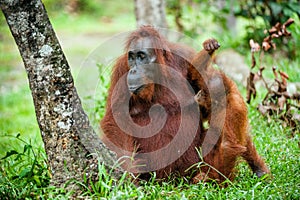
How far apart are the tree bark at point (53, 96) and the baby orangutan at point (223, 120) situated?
0.80m

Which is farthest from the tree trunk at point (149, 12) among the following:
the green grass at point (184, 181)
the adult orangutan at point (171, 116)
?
the adult orangutan at point (171, 116)

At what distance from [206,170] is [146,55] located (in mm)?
981

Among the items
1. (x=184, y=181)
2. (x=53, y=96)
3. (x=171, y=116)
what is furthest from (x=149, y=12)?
(x=53, y=96)

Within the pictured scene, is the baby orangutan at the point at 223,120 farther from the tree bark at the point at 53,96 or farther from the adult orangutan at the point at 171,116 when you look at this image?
the tree bark at the point at 53,96

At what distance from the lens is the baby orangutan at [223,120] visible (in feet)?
11.3

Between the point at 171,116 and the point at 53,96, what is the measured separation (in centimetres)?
105

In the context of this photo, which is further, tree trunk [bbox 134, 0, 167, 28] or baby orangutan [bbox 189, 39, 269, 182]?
tree trunk [bbox 134, 0, 167, 28]

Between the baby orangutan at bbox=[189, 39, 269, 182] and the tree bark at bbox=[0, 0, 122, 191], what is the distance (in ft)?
2.63

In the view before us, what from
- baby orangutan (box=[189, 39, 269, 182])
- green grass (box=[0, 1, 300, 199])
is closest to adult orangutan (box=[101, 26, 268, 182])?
baby orangutan (box=[189, 39, 269, 182])

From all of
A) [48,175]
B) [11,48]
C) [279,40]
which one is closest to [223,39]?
[279,40]

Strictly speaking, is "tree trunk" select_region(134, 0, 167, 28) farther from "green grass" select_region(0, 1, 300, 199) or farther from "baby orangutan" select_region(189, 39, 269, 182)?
"baby orangutan" select_region(189, 39, 269, 182)

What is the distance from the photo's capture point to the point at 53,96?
9.89ft

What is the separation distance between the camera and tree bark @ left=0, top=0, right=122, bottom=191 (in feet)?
9.62

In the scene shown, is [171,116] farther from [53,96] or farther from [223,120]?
[53,96]
